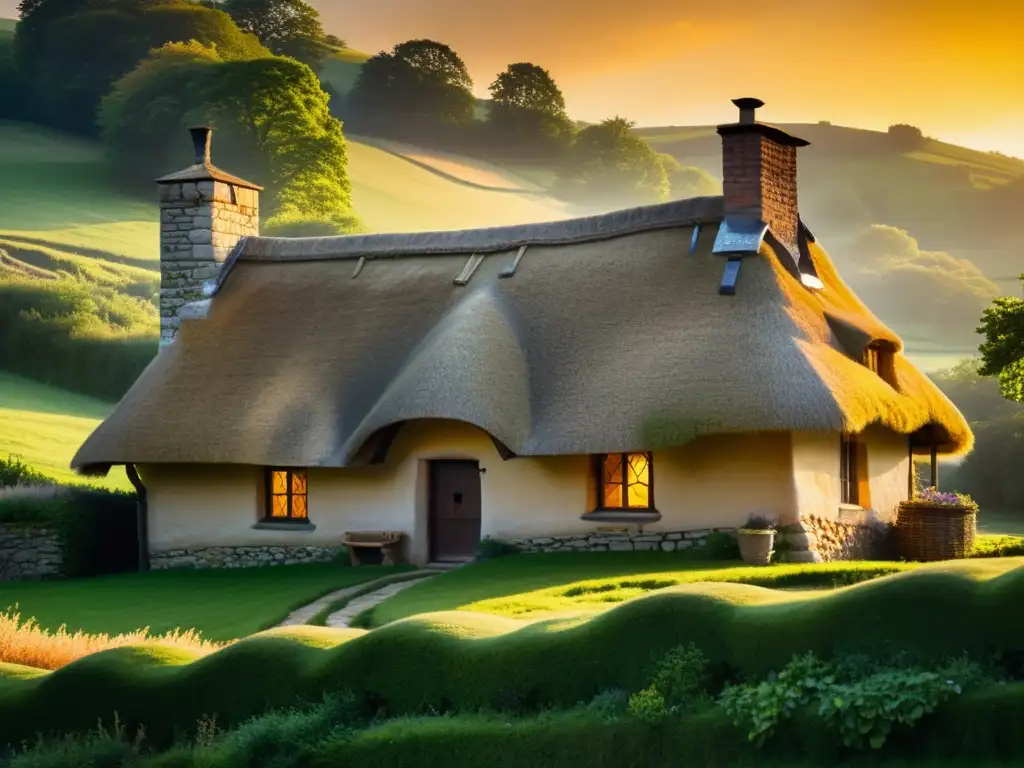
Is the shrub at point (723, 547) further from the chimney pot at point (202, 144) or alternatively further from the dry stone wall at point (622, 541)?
the chimney pot at point (202, 144)

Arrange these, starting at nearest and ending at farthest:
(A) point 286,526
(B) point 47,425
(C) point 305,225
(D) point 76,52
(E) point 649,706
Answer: (E) point 649,706 → (A) point 286,526 → (B) point 47,425 → (C) point 305,225 → (D) point 76,52

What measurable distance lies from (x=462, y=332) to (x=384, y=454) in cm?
256

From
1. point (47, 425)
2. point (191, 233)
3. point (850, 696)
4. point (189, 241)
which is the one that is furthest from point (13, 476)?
point (850, 696)

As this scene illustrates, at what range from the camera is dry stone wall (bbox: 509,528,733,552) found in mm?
21688

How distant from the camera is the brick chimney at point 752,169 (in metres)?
23.2

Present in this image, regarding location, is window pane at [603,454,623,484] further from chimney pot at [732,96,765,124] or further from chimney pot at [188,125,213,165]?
chimney pot at [188,125,213,165]

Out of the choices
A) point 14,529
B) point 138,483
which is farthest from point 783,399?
point 14,529

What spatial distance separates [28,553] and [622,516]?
37.4ft

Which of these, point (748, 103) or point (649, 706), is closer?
point (649, 706)

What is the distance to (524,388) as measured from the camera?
74.3 ft

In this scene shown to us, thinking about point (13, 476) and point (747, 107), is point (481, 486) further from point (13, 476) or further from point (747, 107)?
point (13, 476)

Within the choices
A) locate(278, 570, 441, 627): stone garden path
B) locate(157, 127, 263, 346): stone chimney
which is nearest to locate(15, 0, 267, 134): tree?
locate(157, 127, 263, 346): stone chimney

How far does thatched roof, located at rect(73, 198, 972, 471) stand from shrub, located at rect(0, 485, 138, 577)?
942mm

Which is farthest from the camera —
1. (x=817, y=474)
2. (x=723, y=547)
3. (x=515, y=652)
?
(x=817, y=474)
